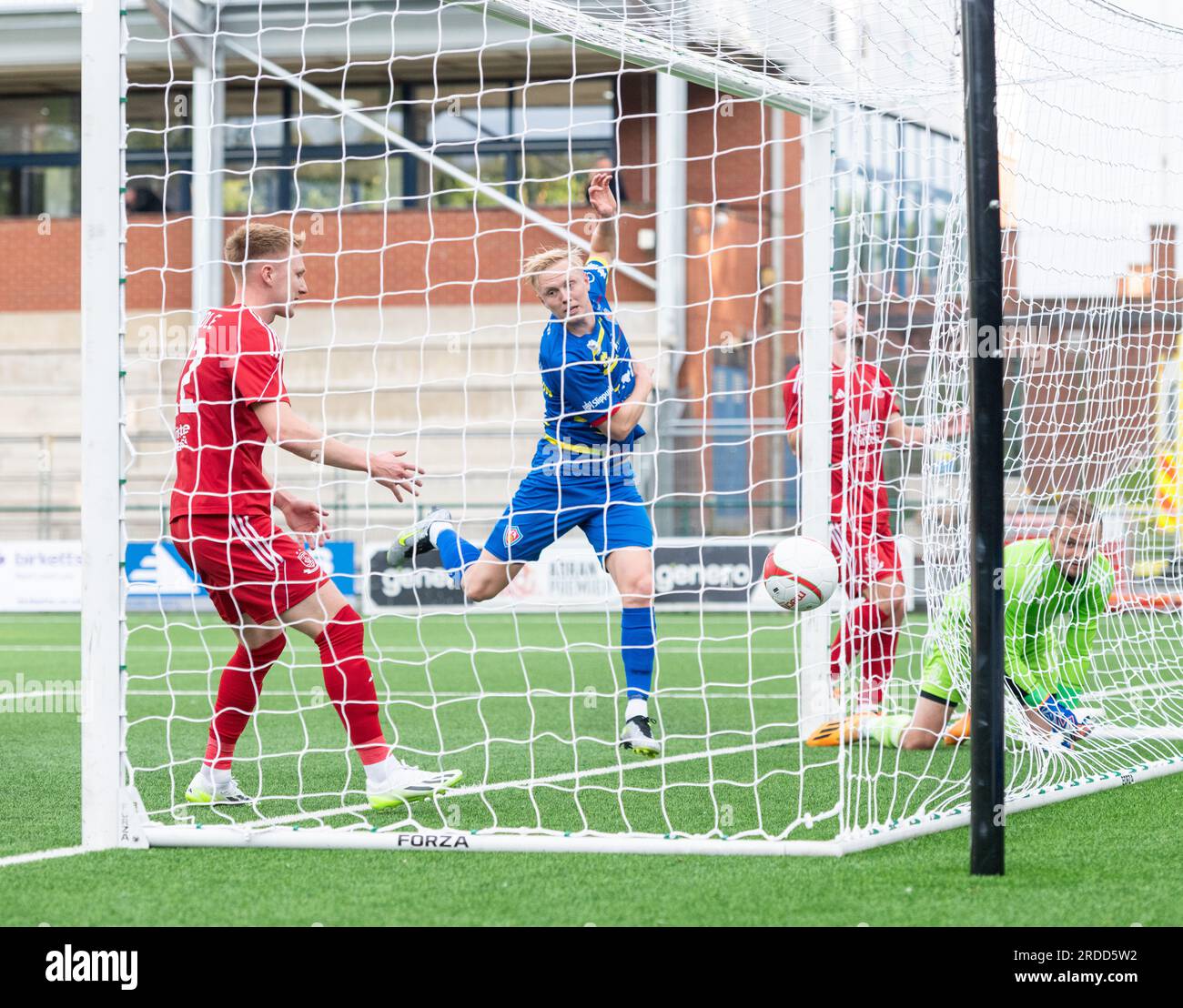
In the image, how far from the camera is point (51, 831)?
452cm

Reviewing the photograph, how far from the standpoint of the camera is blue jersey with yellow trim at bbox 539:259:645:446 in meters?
5.77

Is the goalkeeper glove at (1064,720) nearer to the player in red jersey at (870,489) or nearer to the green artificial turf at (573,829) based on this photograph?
the green artificial turf at (573,829)

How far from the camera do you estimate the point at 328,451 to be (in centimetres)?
429

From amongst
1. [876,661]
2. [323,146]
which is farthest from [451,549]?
[323,146]

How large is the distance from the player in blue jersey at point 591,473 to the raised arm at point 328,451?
1.29 m

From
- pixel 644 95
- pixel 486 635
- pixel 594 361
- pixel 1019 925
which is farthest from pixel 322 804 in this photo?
pixel 644 95

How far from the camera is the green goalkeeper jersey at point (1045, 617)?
6.01 meters

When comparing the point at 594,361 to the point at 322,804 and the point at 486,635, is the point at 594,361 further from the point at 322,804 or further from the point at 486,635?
the point at 486,635

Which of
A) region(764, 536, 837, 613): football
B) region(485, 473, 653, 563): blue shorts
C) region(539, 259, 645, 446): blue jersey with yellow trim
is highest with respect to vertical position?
region(539, 259, 645, 446): blue jersey with yellow trim

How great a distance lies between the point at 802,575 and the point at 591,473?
4.84 ft

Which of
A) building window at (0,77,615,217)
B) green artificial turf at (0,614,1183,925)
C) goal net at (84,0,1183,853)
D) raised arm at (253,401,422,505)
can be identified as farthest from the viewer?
building window at (0,77,615,217)

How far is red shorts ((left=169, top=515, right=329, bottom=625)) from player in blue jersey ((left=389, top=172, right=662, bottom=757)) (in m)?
1.27

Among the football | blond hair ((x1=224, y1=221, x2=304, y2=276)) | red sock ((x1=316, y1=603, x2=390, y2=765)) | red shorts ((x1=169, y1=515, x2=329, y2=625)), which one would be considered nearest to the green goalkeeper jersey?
the football

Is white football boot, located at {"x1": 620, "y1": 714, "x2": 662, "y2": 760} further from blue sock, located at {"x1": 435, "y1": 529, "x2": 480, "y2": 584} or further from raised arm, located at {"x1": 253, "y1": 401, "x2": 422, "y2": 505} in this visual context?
raised arm, located at {"x1": 253, "y1": 401, "x2": 422, "y2": 505}
